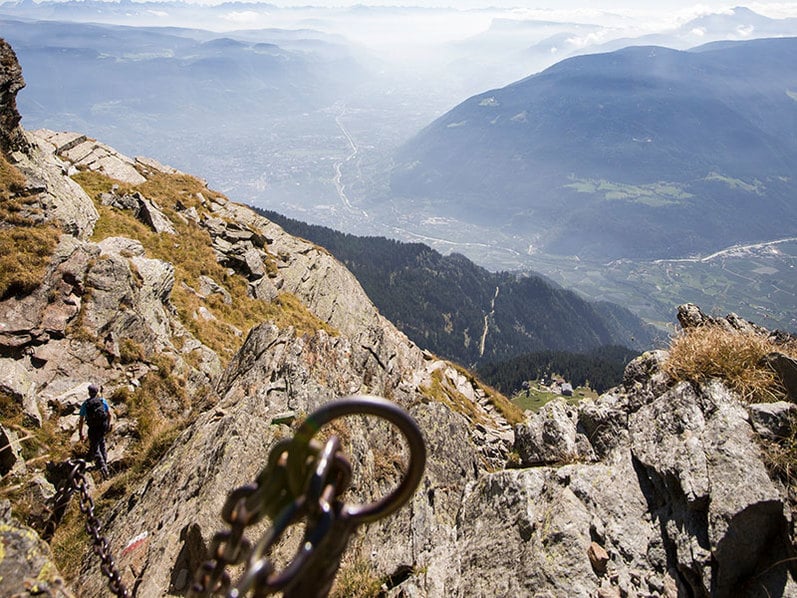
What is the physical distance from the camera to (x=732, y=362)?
9.78 m

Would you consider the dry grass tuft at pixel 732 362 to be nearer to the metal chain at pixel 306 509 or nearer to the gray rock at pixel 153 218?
the metal chain at pixel 306 509

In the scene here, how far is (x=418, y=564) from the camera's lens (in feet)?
31.5

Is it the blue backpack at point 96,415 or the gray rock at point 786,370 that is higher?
the gray rock at point 786,370

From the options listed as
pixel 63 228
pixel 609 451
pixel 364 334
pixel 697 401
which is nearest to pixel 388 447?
pixel 609 451

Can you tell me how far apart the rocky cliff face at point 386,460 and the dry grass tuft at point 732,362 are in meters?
0.39

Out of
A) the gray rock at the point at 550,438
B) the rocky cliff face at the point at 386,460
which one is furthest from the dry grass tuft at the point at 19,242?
the gray rock at the point at 550,438

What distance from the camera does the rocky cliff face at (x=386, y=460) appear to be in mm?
7895

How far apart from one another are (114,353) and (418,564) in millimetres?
14962

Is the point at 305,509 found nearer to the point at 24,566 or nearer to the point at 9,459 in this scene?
the point at 24,566

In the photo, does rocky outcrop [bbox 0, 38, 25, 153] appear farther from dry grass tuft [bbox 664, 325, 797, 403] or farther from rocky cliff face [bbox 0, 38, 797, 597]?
dry grass tuft [bbox 664, 325, 797, 403]

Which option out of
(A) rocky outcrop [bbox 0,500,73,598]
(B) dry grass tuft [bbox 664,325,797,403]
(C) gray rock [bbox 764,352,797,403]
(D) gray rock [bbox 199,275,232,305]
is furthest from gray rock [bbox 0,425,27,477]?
(D) gray rock [bbox 199,275,232,305]

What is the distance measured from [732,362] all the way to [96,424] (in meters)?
17.2

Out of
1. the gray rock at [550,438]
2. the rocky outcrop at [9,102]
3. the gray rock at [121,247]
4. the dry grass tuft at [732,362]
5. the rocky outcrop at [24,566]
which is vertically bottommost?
the gray rock at [121,247]

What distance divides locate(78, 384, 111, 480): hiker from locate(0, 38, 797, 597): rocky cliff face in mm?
676
